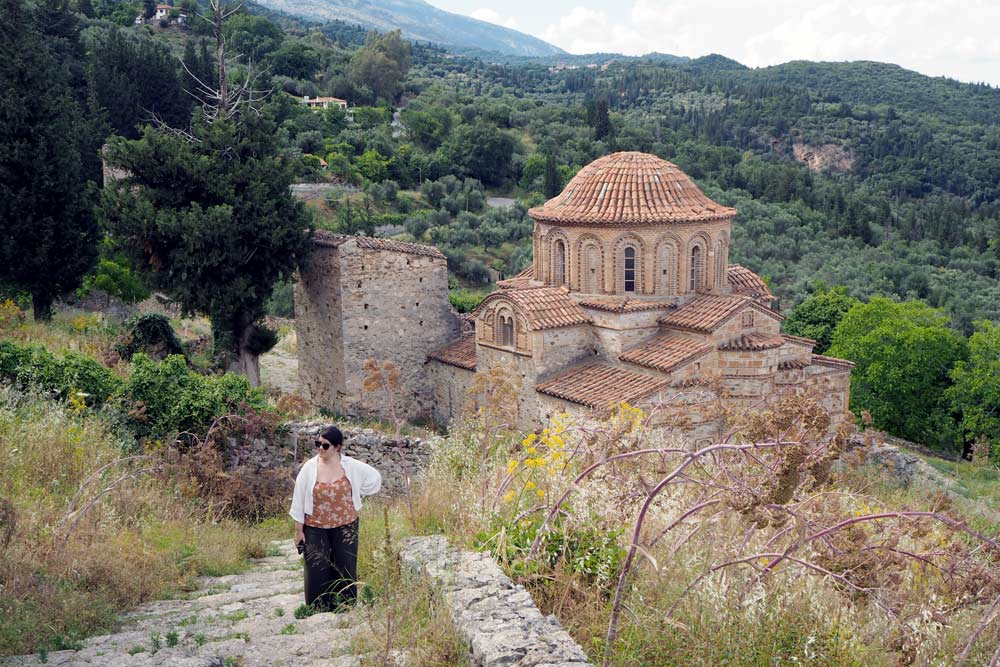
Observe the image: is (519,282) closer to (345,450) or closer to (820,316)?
(345,450)

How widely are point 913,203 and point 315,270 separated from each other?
53878 millimetres

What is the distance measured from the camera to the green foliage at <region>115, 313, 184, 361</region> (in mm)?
16094

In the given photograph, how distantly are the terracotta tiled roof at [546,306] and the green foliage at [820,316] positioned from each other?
55.4 ft

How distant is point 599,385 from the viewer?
1476cm

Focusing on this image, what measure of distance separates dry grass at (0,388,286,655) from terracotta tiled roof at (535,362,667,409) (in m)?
6.63

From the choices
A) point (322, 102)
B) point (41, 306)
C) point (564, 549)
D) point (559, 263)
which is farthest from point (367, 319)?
point (322, 102)

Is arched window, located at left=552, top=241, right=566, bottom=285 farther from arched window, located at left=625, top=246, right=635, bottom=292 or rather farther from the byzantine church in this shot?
arched window, located at left=625, top=246, right=635, bottom=292

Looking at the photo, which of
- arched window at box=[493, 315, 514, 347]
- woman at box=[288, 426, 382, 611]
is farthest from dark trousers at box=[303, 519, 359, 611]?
arched window at box=[493, 315, 514, 347]

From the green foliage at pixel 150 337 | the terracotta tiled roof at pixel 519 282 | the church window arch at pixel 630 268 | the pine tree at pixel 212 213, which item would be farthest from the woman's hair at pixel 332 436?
the terracotta tiled roof at pixel 519 282

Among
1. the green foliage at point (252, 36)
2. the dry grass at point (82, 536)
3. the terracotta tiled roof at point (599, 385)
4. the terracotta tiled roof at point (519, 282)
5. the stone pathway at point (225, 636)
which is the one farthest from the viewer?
the green foliage at point (252, 36)

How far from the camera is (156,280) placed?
16.2 m

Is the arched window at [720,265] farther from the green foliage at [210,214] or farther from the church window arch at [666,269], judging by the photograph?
the green foliage at [210,214]

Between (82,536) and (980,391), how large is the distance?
1005 inches

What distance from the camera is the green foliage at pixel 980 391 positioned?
2428cm
